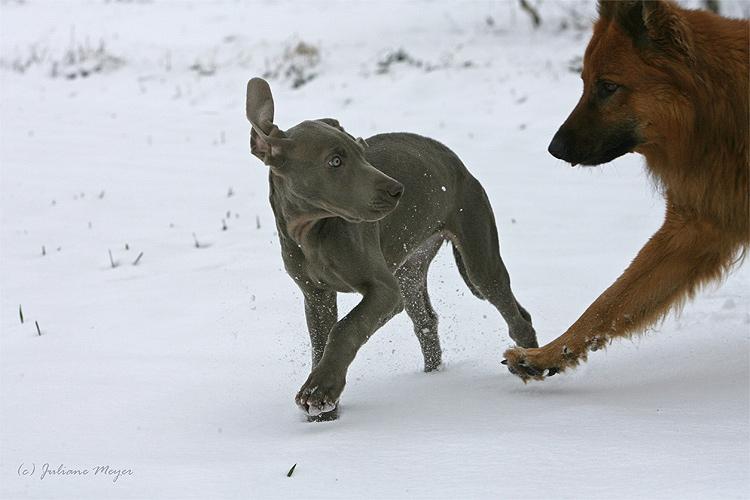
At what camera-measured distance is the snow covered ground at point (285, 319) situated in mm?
3299

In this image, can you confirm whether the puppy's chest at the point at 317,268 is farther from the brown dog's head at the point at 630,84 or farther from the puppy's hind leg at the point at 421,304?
the brown dog's head at the point at 630,84

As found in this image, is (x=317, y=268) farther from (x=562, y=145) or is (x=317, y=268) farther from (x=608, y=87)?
(x=608, y=87)

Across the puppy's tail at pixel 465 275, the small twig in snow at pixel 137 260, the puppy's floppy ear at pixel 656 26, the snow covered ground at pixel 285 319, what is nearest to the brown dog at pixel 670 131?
the puppy's floppy ear at pixel 656 26

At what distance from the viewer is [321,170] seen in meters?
3.99

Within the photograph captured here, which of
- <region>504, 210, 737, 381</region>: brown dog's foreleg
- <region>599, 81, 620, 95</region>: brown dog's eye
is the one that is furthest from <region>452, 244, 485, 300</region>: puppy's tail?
<region>599, 81, 620, 95</region>: brown dog's eye

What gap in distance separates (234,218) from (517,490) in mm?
5645

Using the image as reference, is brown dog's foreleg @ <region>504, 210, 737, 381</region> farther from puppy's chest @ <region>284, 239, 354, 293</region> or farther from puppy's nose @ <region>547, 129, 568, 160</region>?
puppy's chest @ <region>284, 239, 354, 293</region>

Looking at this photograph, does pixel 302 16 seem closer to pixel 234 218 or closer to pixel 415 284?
pixel 234 218

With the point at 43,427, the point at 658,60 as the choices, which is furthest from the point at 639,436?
the point at 43,427

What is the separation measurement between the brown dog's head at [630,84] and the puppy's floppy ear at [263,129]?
1.32 m

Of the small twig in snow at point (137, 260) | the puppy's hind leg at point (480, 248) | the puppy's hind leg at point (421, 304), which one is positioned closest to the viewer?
the puppy's hind leg at point (480, 248)

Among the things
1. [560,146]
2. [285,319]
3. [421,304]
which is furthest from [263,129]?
[285,319]

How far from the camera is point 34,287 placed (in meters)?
6.55

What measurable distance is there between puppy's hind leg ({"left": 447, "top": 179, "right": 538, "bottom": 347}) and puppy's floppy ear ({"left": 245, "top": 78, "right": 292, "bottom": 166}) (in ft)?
4.36
